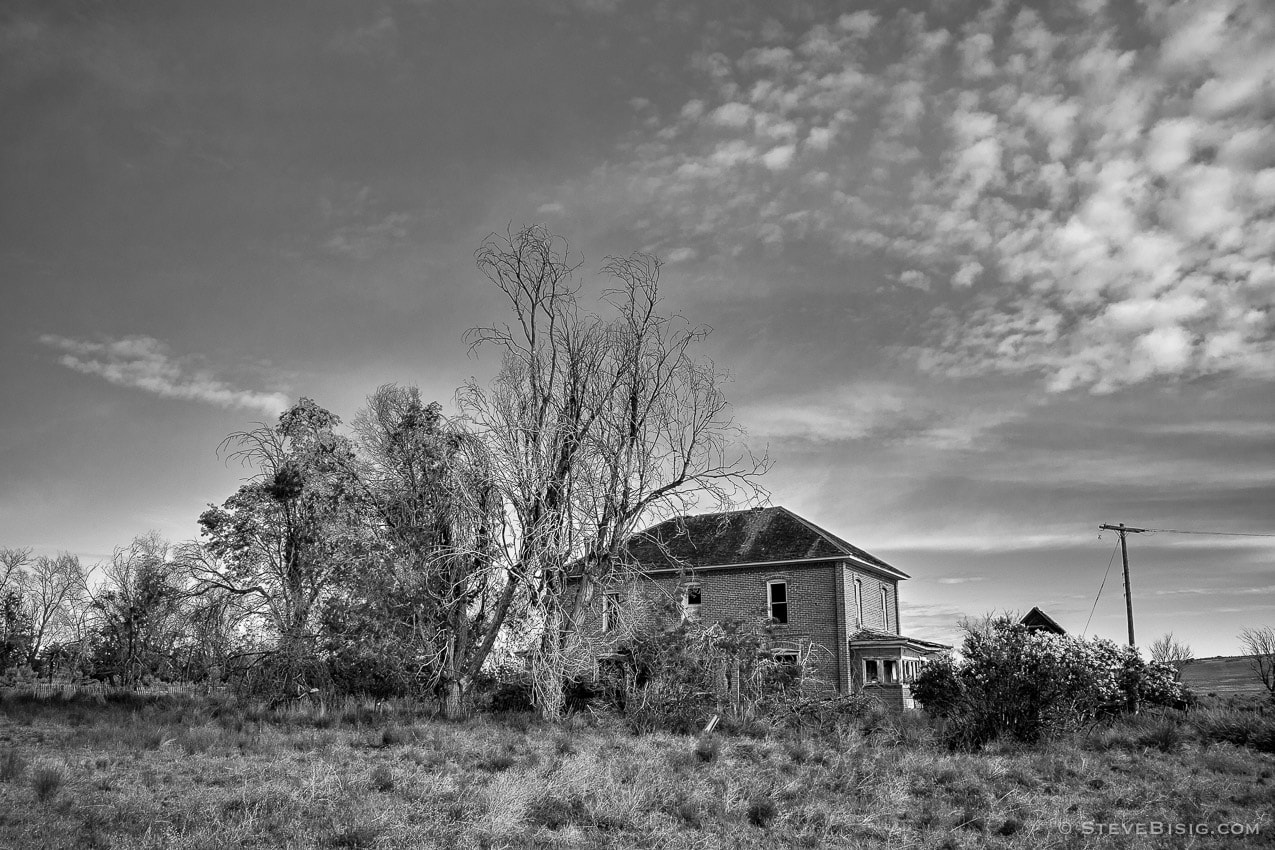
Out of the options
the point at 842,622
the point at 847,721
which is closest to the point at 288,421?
the point at 847,721

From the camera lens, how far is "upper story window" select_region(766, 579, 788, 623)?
30125 millimetres

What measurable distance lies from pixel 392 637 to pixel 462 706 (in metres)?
2.08

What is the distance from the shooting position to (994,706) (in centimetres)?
1370

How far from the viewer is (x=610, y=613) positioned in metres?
18.4

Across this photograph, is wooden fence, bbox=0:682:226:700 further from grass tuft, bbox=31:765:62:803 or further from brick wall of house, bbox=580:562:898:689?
brick wall of house, bbox=580:562:898:689

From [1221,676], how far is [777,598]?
2817cm

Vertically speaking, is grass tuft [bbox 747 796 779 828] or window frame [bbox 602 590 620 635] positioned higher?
window frame [bbox 602 590 620 635]

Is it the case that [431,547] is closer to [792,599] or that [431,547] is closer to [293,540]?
[293,540]

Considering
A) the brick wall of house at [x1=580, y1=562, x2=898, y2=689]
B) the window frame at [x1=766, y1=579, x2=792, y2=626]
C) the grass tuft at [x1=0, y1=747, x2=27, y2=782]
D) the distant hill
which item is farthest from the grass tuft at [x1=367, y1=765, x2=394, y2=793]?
the distant hill

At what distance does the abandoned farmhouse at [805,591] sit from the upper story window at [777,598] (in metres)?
0.04

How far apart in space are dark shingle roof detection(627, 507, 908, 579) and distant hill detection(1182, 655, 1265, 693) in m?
15.2

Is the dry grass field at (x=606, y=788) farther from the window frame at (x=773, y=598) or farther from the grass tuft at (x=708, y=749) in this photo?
the window frame at (x=773, y=598)

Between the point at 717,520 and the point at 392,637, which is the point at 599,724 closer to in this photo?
the point at 392,637

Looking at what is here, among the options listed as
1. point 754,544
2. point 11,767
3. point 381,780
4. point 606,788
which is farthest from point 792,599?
point 11,767
